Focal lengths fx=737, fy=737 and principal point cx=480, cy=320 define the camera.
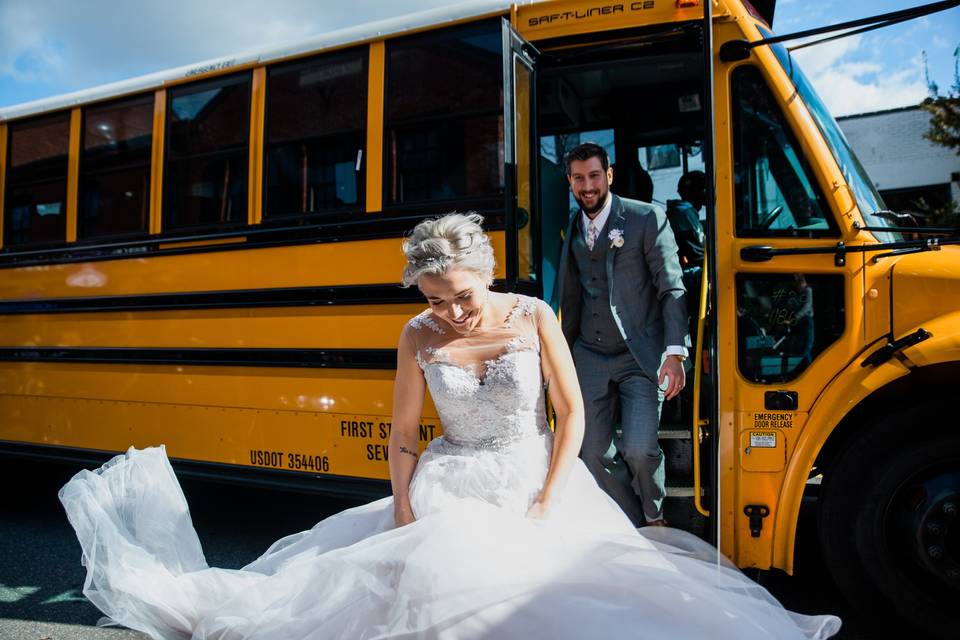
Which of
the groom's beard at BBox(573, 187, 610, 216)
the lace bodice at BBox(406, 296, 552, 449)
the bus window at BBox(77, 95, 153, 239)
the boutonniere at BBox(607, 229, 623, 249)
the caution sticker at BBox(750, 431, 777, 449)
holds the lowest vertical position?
the caution sticker at BBox(750, 431, 777, 449)

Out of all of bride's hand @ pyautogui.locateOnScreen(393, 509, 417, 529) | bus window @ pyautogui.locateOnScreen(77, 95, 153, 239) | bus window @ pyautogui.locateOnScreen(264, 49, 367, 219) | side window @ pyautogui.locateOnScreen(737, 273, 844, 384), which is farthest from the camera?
bus window @ pyautogui.locateOnScreen(77, 95, 153, 239)

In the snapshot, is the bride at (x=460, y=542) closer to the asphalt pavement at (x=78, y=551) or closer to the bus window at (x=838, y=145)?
the asphalt pavement at (x=78, y=551)

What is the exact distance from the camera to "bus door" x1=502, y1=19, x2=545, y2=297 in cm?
294

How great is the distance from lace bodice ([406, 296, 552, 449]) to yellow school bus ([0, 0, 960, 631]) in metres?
0.56

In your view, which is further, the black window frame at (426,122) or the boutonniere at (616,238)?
the black window frame at (426,122)

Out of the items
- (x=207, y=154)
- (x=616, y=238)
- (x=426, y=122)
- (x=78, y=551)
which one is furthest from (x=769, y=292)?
(x=78, y=551)

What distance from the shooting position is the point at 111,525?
2.71m

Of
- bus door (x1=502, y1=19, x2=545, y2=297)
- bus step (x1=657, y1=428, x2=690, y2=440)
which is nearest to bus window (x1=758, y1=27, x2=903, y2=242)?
bus door (x1=502, y1=19, x2=545, y2=297)

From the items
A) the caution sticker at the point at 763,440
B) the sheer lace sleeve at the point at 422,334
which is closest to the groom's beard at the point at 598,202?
the sheer lace sleeve at the point at 422,334

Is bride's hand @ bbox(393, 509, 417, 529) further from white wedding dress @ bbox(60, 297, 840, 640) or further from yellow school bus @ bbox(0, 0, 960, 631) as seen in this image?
yellow school bus @ bbox(0, 0, 960, 631)

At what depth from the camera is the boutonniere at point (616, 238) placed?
3146 mm

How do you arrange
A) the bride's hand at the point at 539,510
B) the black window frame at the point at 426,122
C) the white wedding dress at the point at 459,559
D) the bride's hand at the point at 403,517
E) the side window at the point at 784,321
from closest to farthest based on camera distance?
the white wedding dress at the point at 459,559 → the bride's hand at the point at 539,510 → the bride's hand at the point at 403,517 → the side window at the point at 784,321 → the black window frame at the point at 426,122

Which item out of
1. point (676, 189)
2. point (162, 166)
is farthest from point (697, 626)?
point (162, 166)

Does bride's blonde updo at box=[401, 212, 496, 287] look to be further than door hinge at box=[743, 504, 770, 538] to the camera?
No
